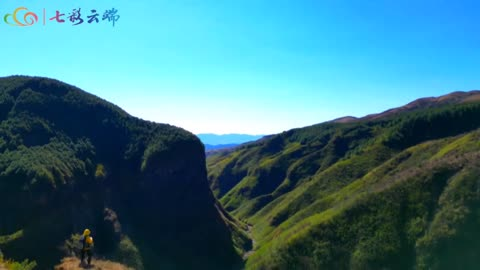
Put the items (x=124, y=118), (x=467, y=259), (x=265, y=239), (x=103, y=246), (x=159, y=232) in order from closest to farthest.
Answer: (x=467, y=259) < (x=103, y=246) < (x=159, y=232) < (x=265, y=239) < (x=124, y=118)

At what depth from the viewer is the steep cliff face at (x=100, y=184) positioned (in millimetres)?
88188

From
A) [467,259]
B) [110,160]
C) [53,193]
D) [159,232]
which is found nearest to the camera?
[467,259]

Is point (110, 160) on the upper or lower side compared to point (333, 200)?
upper

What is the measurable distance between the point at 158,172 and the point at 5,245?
55071mm

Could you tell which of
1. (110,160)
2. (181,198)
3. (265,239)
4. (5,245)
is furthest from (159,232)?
(5,245)

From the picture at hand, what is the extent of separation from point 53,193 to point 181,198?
145 ft

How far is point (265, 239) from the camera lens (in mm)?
134000

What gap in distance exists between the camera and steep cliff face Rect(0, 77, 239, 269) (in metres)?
88.2

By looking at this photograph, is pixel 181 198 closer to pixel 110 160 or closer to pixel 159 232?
pixel 159 232

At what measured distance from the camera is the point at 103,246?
98.4m

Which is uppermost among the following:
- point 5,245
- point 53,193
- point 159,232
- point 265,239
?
point 53,193

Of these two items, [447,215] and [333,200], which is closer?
[447,215]

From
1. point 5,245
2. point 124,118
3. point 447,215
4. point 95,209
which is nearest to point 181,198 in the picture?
point 95,209

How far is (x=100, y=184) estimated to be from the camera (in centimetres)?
11131
